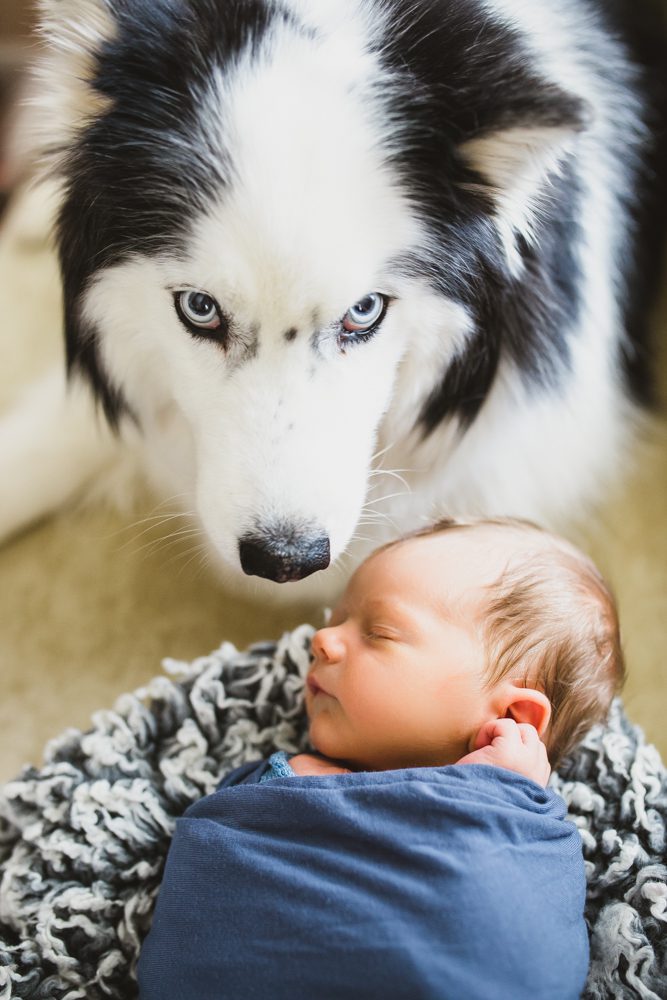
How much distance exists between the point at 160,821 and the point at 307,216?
767 mm

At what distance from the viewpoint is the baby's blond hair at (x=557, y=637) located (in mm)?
1157

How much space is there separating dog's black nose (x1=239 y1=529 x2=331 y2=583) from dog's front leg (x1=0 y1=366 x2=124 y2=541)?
68 centimetres

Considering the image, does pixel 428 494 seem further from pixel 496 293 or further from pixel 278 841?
pixel 278 841

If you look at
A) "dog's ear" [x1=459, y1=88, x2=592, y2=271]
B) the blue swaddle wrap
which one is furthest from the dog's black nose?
"dog's ear" [x1=459, y1=88, x2=592, y2=271]

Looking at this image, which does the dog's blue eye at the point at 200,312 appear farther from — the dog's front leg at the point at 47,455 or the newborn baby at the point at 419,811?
the dog's front leg at the point at 47,455

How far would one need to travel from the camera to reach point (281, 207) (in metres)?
1.08

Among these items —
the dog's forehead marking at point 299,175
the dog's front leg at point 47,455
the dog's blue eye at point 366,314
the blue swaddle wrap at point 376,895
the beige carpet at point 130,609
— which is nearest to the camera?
the blue swaddle wrap at point 376,895

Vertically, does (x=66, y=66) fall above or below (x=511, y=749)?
above

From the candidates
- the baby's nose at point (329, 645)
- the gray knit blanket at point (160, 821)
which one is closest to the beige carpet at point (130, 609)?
the gray knit blanket at point (160, 821)

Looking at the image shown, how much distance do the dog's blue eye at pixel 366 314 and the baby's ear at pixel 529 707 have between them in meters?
0.46

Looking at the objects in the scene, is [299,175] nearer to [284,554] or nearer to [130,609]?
[284,554]

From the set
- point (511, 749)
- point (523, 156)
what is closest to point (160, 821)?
point (511, 749)

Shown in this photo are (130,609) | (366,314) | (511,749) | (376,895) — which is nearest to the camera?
(376,895)

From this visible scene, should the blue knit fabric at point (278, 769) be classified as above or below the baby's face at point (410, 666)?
below
